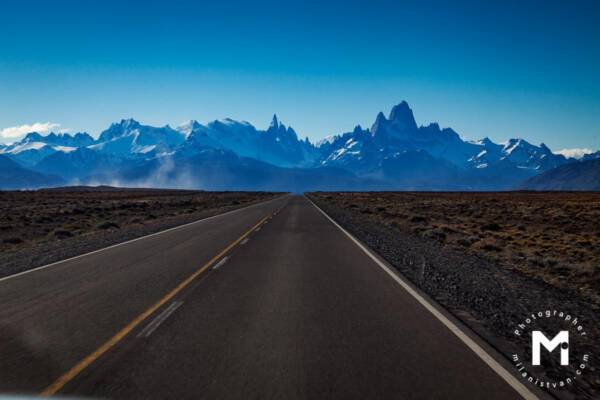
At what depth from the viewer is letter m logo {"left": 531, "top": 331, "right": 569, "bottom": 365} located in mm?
5648

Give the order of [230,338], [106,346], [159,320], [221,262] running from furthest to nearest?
[221,262], [159,320], [230,338], [106,346]

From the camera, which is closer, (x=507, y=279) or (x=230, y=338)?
(x=230, y=338)

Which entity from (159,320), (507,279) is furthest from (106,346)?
(507,279)

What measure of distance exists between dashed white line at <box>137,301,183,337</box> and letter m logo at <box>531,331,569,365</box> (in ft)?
15.9

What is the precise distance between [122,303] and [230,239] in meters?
10.8

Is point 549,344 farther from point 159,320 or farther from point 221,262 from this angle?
point 221,262

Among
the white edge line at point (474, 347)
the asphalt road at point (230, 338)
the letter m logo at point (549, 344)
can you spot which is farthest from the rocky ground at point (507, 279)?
the asphalt road at point (230, 338)

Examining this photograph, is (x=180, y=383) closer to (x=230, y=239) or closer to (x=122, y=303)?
(x=122, y=303)

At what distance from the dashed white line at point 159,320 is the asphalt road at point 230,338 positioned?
0.10ft

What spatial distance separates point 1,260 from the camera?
15.0m

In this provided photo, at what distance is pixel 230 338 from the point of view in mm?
6152

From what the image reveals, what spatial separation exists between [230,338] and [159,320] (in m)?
1.46

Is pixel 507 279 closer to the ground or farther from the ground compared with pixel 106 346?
closer to the ground

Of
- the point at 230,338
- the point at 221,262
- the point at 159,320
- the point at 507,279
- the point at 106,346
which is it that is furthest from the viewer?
the point at 221,262
